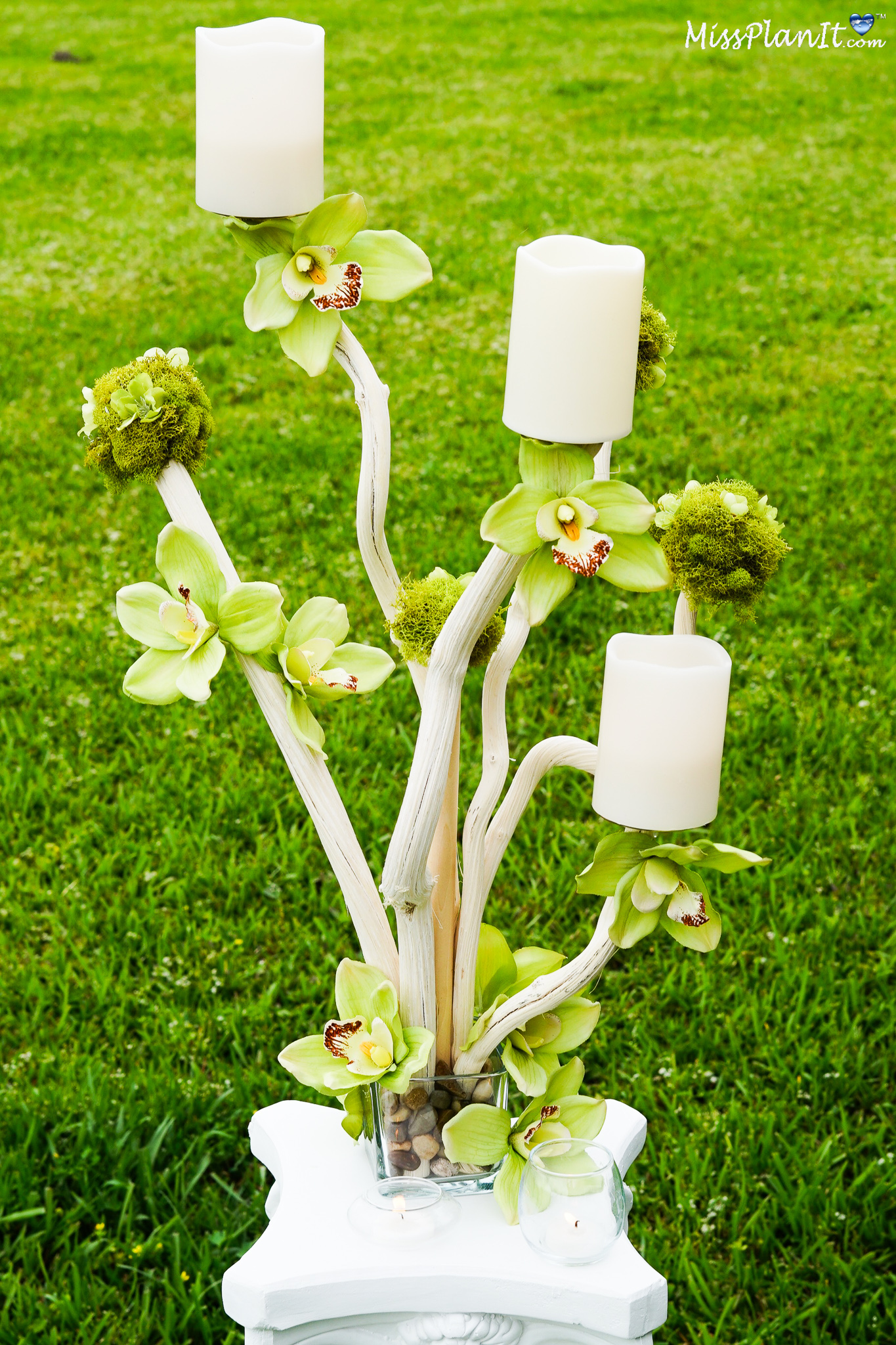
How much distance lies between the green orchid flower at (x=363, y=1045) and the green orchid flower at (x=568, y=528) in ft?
1.38

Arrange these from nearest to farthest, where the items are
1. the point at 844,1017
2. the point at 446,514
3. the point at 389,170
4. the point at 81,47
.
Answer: the point at 844,1017, the point at 446,514, the point at 389,170, the point at 81,47

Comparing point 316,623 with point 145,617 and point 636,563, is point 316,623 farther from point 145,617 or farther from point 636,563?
point 636,563

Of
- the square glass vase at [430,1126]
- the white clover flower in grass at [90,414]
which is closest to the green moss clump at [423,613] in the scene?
the white clover flower in grass at [90,414]

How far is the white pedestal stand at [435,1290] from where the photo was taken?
112cm

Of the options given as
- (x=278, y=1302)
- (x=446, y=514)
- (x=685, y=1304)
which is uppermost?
(x=278, y=1302)

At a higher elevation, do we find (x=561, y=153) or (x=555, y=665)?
(x=561, y=153)

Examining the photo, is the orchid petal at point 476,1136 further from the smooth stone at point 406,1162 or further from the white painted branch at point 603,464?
the white painted branch at point 603,464

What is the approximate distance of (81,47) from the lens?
9.90 meters

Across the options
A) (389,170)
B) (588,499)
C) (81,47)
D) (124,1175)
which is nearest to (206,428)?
(588,499)

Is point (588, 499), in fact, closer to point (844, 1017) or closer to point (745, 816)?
point (844, 1017)

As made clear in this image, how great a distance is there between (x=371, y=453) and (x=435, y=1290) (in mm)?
736

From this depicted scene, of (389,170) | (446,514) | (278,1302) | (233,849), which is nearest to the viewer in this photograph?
(278,1302)

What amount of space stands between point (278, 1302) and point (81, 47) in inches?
416

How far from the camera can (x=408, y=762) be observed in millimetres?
2916
